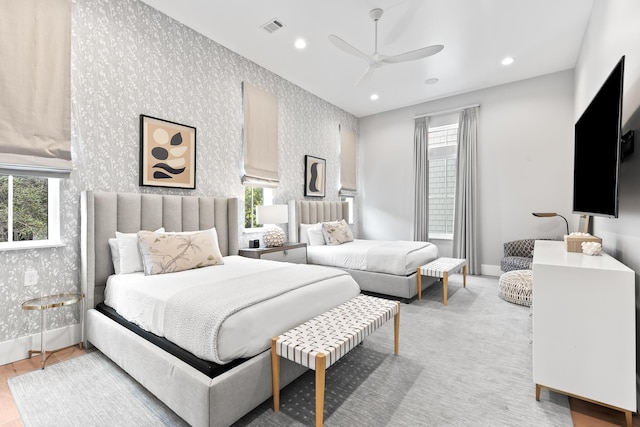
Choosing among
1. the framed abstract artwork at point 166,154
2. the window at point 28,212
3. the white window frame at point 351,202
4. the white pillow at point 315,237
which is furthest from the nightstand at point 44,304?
the white window frame at point 351,202

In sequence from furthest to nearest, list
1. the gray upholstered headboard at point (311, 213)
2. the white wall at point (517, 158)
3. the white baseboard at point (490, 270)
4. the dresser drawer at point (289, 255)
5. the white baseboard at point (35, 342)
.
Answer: the white baseboard at point (490, 270) < the gray upholstered headboard at point (311, 213) < the white wall at point (517, 158) < the dresser drawer at point (289, 255) < the white baseboard at point (35, 342)

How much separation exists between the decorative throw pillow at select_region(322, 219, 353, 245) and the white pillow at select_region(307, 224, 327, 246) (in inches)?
2.4

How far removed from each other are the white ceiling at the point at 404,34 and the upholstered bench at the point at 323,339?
3.03 m

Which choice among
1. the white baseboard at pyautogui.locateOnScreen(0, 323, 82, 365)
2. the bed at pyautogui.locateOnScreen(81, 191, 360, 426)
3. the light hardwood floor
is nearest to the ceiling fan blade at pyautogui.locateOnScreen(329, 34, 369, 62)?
the bed at pyautogui.locateOnScreen(81, 191, 360, 426)

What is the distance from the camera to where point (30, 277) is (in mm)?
2430

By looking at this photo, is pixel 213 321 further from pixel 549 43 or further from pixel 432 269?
pixel 549 43

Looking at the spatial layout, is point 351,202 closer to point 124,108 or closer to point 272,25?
point 272,25

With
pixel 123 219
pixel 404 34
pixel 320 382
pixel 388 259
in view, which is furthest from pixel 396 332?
pixel 404 34

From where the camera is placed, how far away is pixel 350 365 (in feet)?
7.48

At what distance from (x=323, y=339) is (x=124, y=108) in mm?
2912

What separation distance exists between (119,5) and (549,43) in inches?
198

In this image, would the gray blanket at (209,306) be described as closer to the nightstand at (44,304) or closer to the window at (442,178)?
the nightstand at (44,304)

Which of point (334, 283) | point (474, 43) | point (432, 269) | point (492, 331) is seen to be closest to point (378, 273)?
point (432, 269)

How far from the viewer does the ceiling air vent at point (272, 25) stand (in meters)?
3.38
